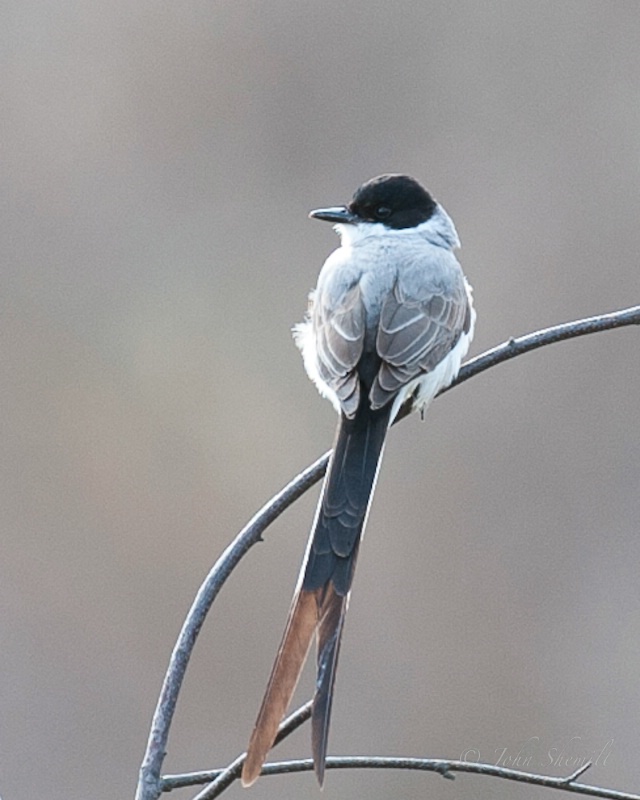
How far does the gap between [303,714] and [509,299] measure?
174 inches

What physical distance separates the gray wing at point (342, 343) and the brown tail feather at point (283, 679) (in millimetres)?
799

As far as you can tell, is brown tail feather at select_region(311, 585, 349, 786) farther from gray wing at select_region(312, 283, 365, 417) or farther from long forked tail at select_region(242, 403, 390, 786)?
gray wing at select_region(312, 283, 365, 417)

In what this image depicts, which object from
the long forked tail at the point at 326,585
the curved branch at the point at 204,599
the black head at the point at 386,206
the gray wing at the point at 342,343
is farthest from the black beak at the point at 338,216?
the curved branch at the point at 204,599

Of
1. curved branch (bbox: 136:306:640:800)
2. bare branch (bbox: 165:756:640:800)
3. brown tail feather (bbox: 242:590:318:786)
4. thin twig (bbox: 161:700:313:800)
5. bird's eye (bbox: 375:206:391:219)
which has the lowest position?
bare branch (bbox: 165:756:640:800)

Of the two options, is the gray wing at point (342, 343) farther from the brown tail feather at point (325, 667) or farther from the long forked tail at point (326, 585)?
the brown tail feather at point (325, 667)

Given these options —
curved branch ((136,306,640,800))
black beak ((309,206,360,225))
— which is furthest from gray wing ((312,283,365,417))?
curved branch ((136,306,640,800))

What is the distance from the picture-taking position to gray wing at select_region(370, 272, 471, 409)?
2.75 meters

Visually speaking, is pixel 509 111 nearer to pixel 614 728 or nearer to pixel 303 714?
pixel 614 728

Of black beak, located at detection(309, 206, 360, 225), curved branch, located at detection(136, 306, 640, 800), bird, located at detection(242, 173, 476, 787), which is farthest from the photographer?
black beak, located at detection(309, 206, 360, 225)

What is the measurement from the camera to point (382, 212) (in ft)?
11.2

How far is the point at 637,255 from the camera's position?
596 cm

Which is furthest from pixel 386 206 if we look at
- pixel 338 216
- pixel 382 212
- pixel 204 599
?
pixel 204 599

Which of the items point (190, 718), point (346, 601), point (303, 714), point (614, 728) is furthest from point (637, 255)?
point (303, 714)

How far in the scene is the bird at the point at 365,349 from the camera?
1947 millimetres
